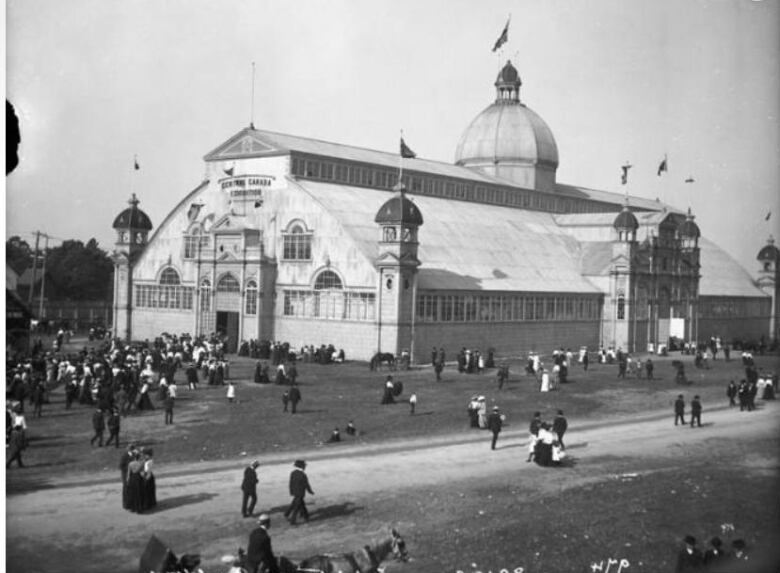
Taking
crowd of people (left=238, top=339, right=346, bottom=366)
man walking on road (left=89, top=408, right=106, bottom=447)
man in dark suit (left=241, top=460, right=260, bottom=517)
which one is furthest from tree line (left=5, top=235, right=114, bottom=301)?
crowd of people (left=238, top=339, right=346, bottom=366)

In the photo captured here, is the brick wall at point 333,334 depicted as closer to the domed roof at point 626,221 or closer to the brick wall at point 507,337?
the brick wall at point 507,337

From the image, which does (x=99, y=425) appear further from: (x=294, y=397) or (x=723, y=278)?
(x=723, y=278)

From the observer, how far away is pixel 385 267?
161 feet

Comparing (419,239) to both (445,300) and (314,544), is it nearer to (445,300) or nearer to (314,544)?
(445,300)

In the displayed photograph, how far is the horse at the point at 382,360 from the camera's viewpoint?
146ft

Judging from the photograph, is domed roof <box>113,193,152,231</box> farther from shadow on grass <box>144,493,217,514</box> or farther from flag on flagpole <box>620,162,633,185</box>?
flag on flagpole <box>620,162,633,185</box>

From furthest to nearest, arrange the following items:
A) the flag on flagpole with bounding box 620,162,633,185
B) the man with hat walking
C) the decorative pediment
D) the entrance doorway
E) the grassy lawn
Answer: the entrance doorway → the decorative pediment → the flag on flagpole with bounding box 620,162,633,185 → the man with hat walking → the grassy lawn

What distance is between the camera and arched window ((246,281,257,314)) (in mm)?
54125

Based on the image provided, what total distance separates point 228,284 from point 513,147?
118 feet

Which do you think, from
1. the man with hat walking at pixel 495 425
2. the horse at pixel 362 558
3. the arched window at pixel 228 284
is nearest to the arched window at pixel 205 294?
the arched window at pixel 228 284

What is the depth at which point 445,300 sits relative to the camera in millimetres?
51906

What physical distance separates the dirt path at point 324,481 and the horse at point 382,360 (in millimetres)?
17596

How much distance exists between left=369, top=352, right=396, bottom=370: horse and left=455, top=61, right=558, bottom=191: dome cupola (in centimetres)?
3727

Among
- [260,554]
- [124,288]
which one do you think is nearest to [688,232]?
[124,288]
